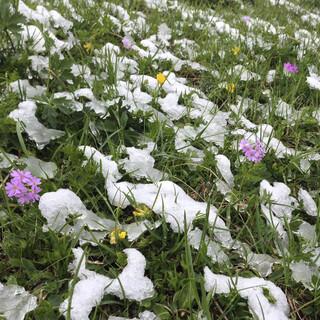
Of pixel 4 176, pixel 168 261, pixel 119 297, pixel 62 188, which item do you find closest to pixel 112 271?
pixel 119 297

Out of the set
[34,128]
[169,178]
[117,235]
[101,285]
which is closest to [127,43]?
[34,128]

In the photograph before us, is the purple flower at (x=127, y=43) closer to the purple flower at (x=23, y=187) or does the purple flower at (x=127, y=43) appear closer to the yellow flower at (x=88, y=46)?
the yellow flower at (x=88, y=46)

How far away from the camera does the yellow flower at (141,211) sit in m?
1.66

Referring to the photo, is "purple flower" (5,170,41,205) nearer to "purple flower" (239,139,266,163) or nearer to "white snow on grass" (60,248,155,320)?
"white snow on grass" (60,248,155,320)

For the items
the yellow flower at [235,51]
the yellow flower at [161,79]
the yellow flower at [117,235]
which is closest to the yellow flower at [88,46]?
the yellow flower at [161,79]

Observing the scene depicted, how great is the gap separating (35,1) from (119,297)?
10.3 ft

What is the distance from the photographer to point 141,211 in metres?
1.67

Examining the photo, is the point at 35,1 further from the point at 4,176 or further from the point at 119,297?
the point at 119,297

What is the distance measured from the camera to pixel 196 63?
3219 mm

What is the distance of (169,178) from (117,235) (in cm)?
47

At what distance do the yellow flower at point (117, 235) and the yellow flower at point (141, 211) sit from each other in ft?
0.33

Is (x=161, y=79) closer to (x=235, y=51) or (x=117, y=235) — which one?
(x=235, y=51)

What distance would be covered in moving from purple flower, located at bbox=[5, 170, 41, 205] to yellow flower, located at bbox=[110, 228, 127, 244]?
1.01 feet

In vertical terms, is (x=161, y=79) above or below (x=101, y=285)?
above
